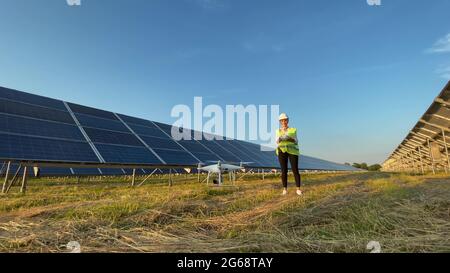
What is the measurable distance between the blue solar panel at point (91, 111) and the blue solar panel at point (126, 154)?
5.12m

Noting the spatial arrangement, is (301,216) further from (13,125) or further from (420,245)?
(13,125)

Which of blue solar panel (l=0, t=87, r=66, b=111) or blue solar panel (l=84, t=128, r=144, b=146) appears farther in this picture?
blue solar panel (l=0, t=87, r=66, b=111)

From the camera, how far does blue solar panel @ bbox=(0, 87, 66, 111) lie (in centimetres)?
1255

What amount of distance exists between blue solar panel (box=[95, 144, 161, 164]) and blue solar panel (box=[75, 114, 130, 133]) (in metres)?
2.75

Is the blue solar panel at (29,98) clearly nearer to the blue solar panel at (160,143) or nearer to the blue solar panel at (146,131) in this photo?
the blue solar panel at (146,131)

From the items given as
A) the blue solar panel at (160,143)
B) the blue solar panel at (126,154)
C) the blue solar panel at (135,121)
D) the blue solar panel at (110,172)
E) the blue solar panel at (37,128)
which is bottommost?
the blue solar panel at (110,172)

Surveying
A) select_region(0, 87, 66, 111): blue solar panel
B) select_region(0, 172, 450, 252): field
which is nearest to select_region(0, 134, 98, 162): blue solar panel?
select_region(0, 87, 66, 111): blue solar panel

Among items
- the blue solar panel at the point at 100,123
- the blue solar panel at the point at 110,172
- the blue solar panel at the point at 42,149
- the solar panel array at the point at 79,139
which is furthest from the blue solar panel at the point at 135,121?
the blue solar panel at the point at 42,149

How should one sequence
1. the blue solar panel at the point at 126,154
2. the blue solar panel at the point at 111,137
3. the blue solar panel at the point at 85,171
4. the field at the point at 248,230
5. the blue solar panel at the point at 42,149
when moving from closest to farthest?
1. the field at the point at 248,230
2. the blue solar panel at the point at 42,149
3. the blue solar panel at the point at 126,154
4. the blue solar panel at the point at 85,171
5. the blue solar panel at the point at 111,137

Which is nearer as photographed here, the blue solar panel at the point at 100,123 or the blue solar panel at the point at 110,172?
the blue solar panel at the point at 110,172

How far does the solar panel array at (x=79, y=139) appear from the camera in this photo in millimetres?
8828

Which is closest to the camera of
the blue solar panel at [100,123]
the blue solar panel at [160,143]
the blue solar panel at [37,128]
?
the blue solar panel at [37,128]

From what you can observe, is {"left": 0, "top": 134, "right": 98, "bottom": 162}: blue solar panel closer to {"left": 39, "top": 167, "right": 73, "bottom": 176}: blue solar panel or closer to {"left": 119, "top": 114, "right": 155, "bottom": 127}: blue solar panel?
{"left": 39, "top": 167, "right": 73, "bottom": 176}: blue solar panel
